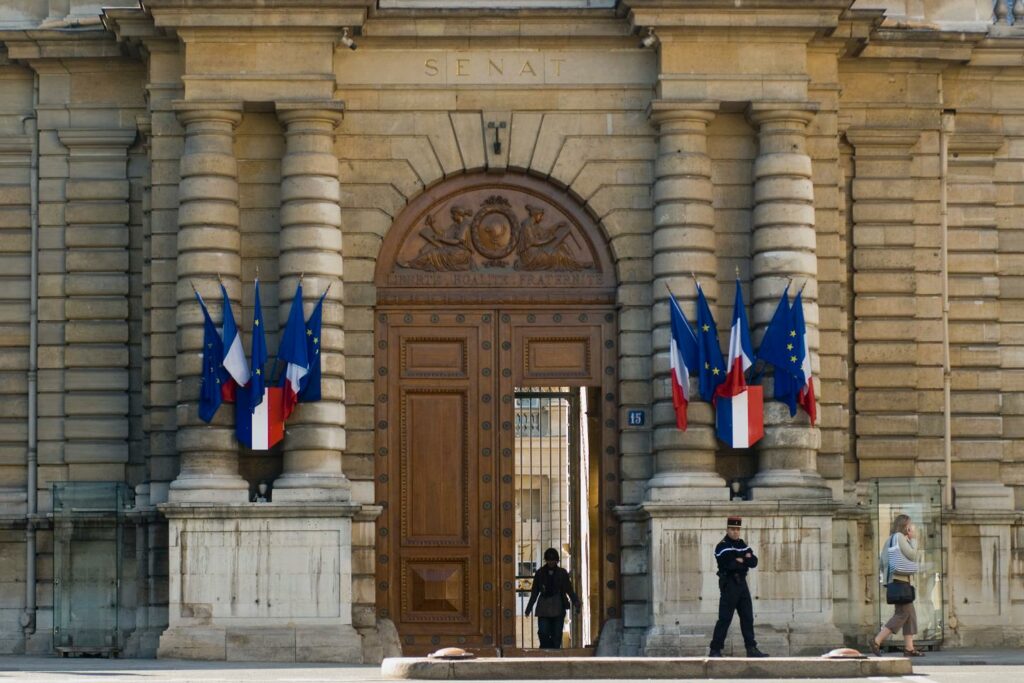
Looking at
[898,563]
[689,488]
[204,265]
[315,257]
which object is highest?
[315,257]

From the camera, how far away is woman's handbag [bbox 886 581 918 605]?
31.2 metres

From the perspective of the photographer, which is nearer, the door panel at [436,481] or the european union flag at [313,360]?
the european union flag at [313,360]

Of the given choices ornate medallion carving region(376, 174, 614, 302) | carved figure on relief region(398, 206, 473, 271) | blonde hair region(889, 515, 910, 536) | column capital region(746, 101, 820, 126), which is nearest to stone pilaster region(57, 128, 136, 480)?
ornate medallion carving region(376, 174, 614, 302)

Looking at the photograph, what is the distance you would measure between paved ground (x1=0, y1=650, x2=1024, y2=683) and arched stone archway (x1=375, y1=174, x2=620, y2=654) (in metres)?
2.86

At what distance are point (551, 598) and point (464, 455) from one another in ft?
7.77

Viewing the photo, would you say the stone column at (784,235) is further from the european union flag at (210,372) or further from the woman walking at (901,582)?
the european union flag at (210,372)

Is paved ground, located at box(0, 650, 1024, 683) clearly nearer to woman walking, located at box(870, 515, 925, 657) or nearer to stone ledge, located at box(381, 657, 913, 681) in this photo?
stone ledge, located at box(381, 657, 913, 681)

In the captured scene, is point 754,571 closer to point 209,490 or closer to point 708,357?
point 708,357

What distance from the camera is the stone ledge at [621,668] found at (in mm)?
26609

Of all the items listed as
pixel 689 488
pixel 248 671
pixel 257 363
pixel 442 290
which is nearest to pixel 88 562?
pixel 257 363

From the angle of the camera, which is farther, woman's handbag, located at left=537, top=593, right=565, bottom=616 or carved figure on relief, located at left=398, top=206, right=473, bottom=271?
woman's handbag, located at left=537, top=593, right=565, bottom=616

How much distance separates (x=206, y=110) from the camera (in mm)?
32719

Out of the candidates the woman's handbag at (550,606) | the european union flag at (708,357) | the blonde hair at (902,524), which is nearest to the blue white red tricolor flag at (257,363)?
the woman's handbag at (550,606)

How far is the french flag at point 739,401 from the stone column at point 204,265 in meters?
6.38
